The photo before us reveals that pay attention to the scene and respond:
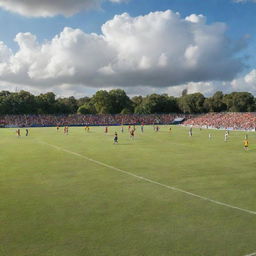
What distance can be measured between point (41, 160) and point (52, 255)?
56.9 feet

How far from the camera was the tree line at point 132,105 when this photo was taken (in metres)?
126

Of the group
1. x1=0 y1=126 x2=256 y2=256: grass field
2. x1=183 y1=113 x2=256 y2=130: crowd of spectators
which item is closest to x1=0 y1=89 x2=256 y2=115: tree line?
x1=183 y1=113 x2=256 y2=130: crowd of spectators

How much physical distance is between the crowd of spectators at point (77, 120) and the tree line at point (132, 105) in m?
22.7

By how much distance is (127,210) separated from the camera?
12.2 meters

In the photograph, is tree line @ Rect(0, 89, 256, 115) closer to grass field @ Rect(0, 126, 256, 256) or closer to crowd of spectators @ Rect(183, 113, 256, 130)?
crowd of spectators @ Rect(183, 113, 256, 130)

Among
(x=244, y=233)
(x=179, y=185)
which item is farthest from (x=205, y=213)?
(x=179, y=185)

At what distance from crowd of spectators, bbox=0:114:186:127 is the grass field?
74.4 m

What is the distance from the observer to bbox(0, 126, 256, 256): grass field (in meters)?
9.10

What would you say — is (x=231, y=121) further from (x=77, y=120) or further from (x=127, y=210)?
(x=127, y=210)

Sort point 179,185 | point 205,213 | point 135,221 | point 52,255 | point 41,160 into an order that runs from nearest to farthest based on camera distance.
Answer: point 52,255 < point 135,221 < point 205,213 < point 179,185 < point 41,160

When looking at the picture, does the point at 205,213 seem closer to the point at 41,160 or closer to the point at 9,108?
the point at 41,160

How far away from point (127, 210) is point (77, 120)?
90.2 metres

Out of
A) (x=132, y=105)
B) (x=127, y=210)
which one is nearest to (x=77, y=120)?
(x=132, y=105)

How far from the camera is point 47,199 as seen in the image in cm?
1371
